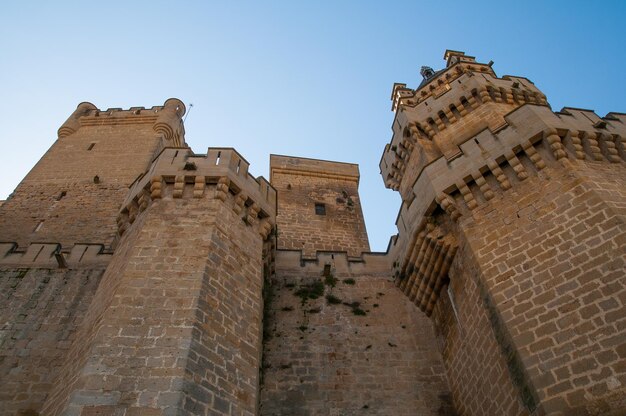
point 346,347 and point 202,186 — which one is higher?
point 202,186

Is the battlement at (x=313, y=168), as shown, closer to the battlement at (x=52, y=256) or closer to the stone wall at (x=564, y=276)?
the battlement at (x=52, y=256)

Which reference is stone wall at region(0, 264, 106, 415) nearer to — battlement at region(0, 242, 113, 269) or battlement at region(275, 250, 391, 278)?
battlement at region(0, 242, 113, 269)

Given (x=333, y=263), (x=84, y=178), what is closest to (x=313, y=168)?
(x=333, y=263)

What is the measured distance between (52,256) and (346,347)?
257 inches

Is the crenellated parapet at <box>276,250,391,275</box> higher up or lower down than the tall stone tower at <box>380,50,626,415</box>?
higher up

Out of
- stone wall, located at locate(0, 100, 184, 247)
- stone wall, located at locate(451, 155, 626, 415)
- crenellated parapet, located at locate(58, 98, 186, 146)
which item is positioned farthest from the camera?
crenellated parapet, located at locate(58, 98, 186, 146)

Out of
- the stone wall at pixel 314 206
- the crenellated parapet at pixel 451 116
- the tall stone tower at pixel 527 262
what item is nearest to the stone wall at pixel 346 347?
the tall stone tower at pixel 527 262

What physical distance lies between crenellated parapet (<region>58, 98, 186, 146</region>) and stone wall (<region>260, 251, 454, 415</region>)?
10.7 m

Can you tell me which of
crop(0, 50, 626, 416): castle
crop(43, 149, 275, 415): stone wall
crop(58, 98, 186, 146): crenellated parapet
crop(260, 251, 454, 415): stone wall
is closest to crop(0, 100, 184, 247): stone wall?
crop(58, 98, 186, 146): crenellated parapet

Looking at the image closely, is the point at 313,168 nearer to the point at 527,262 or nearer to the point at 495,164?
the point at 495,164

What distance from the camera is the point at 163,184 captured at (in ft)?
27.1

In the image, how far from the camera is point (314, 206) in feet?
51.3

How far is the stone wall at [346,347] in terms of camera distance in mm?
7727

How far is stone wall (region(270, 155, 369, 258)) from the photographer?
45.5ft
